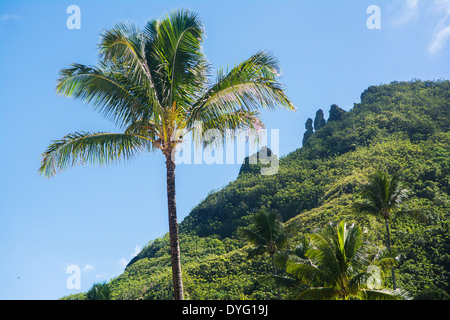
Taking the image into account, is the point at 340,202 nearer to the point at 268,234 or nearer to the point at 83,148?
the point at 268,234

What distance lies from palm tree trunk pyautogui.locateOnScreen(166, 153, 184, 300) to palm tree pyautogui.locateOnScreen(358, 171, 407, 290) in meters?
17.8

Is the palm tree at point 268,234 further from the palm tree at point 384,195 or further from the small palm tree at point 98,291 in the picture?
the small palm tree at point 98,291

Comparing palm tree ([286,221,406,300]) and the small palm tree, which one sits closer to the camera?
palm tree ([286,221,406,300])

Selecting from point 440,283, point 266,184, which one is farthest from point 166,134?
point 266,184

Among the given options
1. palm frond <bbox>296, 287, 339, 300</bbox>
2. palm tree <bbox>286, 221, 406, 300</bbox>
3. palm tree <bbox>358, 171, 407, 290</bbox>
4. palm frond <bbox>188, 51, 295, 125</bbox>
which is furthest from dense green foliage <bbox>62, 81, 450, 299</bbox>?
palm frond <bbox>188, 51, 295, 125</bbox>

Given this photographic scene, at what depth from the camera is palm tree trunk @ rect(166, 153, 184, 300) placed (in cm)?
607

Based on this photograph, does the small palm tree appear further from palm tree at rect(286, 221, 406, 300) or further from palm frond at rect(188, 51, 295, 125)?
palm frond at rect(188, 51, 295, 125)

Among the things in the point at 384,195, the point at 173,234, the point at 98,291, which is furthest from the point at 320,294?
the point at 98,291

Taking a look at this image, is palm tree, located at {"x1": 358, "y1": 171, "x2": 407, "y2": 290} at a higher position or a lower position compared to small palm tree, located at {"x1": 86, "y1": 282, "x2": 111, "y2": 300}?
higher

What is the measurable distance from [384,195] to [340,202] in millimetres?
26704

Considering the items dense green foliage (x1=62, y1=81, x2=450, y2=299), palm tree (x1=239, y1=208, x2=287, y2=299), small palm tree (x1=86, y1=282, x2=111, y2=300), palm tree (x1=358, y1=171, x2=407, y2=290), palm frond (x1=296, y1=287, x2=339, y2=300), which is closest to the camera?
palm frond (x1=296, y1=287, x2=339, y2=300)

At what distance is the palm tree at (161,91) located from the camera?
701 cm
